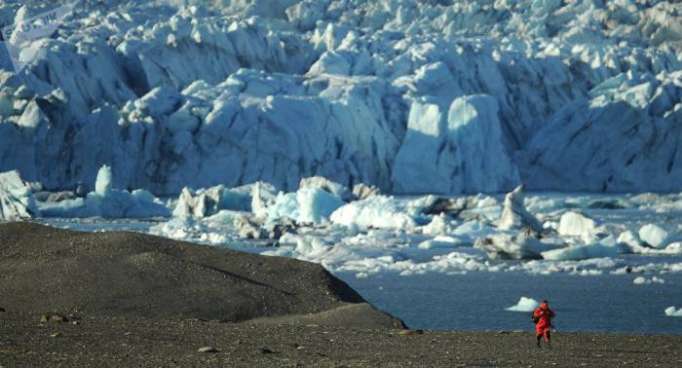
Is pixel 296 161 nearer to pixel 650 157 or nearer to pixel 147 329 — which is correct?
pixel 650 157

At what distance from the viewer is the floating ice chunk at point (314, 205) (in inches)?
1016

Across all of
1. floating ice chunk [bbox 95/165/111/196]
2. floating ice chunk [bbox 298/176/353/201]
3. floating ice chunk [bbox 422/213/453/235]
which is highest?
floating ice chunk [bbox 95/165/111/196]

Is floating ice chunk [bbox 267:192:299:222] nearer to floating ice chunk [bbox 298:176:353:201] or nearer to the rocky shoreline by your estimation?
floating ice chunk [bbox 298:176:353:201]

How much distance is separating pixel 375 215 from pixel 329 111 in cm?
929

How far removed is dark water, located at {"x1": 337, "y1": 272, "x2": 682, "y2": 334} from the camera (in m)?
12.8

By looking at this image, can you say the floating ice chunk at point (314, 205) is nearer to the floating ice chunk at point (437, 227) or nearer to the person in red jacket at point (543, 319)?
the floating ice chunk at point (437, 227)

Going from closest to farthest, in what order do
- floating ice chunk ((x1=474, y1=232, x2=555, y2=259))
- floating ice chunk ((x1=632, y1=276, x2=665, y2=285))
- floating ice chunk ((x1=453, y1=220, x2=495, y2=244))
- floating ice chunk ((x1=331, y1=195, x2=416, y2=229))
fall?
floating ice chunk ((x1=632, y1=276, x2=665, y2=285)), floating ice chunk ((x1=474, y1=232, x2=555, y2=259)), floating ice chunk ((x1=453, y1=220, x2=495, y2=244)), floating ice chunk ((x1=331, y1=195, x2=416, y2=229))

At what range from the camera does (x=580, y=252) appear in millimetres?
18859

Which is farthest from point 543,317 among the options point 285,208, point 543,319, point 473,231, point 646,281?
point 285,208

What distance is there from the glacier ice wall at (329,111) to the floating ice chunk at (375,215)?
23.3 ft

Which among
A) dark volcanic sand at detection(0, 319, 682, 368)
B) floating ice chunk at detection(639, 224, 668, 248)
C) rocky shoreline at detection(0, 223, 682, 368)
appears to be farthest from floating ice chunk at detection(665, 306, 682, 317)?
floating ice chunk at detection(639, 224, 668, 248)

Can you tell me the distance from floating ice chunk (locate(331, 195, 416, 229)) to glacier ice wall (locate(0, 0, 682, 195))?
7100 millimetres

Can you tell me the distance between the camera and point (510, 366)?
6.81m

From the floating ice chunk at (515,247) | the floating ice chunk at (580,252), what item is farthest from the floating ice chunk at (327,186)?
the floating ice chunk at (580,252)
